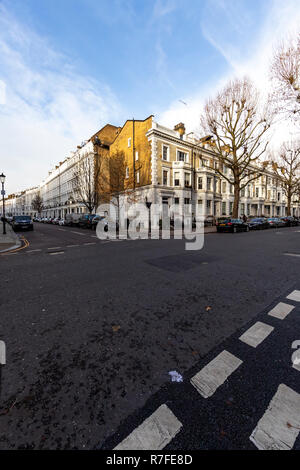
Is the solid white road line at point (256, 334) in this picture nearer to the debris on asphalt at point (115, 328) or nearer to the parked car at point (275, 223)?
the debris on asphalt at point (115, 328)

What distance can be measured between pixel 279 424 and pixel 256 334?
1280 mm

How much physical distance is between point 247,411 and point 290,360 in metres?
1.01

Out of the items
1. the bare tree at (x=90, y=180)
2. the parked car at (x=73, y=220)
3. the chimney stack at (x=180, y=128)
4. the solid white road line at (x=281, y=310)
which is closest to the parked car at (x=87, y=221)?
the parked car at (x=73, y=220)

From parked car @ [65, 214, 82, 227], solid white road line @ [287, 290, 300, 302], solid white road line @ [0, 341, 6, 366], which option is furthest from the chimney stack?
solid white road line @ [0, 341, 6, 366]

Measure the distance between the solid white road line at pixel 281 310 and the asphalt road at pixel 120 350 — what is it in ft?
A: 0.40

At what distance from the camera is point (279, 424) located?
4.97 feet

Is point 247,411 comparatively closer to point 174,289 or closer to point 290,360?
point 290,360

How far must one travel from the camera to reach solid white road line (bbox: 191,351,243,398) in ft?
6.06

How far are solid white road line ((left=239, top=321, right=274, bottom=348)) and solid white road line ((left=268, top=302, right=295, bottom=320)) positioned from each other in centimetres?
44

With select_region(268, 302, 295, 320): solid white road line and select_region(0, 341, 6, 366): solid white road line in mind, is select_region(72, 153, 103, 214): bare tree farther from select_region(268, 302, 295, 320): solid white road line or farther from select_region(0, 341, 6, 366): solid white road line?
select_region(268, 302, 295, 320): solid white road line

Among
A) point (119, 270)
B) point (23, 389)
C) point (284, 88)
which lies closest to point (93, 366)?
point (23, 389)

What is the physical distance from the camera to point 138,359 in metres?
2.25

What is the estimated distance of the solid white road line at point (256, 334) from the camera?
2.54 m

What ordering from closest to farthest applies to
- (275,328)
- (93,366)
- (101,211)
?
(93,366), (275,328), (101,211)
